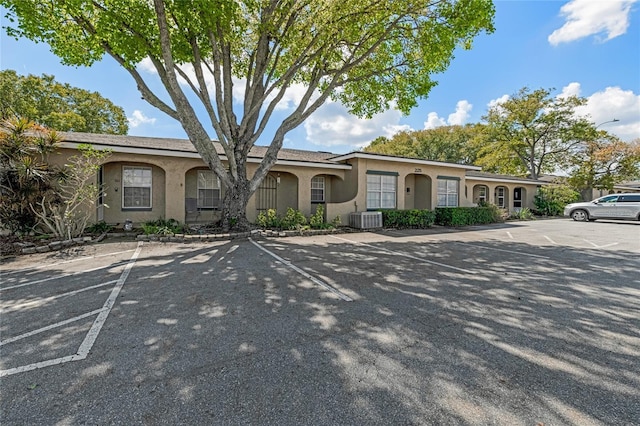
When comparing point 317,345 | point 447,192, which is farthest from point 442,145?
point 317,345

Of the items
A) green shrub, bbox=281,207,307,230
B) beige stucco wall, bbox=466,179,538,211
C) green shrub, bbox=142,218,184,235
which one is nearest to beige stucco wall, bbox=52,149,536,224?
green shrub, bbox=142,218,184,235

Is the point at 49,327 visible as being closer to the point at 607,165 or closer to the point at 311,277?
the point at 311,277

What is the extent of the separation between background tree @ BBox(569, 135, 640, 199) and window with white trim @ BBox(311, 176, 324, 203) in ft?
78.3

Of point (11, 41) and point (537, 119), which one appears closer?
point (11, 41)

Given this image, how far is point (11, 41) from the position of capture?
8.75 m

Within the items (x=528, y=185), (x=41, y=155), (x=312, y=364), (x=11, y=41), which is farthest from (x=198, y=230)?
(x=528, y=185)

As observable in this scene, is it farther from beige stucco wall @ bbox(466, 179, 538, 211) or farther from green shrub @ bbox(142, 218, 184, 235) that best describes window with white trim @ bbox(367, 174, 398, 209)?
green shrub @ bbox(142, 218, 184, 235)

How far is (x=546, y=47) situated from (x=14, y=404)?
53.2ft

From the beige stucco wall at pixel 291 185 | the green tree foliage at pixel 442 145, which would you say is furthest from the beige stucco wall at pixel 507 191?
the green tree foliage at pixel 442 145

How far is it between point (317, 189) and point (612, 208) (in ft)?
58.6

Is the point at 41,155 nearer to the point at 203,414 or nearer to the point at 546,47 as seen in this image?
the point at 203,414

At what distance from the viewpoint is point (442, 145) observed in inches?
1453

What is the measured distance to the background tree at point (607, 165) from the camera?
76.5 ft

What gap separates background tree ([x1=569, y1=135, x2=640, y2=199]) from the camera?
23.3 meters
